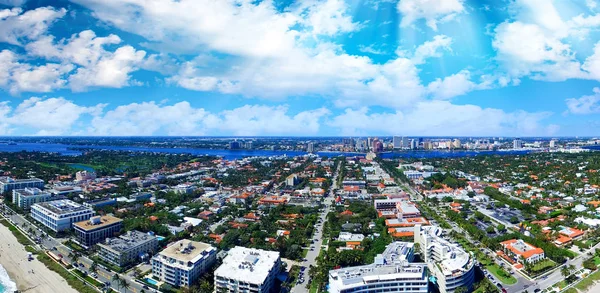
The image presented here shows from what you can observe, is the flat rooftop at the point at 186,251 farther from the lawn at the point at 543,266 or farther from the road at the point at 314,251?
the lawn at the point at 543,266

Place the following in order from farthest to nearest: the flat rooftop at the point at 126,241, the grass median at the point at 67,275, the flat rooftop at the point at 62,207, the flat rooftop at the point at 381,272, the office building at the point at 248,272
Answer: the flat rooftop at the point at 62,207 < the flat rooftop at the point at 126,241 < the grass median at the point at 67,275 < the office building at the point at 248,272 < the flat rooftop at the point at 381,272

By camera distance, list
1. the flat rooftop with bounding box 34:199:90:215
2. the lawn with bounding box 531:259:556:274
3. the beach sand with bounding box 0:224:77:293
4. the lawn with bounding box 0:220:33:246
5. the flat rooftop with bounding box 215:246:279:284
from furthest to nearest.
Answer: the flat rooftop with bounding box 34:199:90:215
the lawn with bounding box 0:220:33:246
the lawn with bounding box 531:259:556:274
the beach sand with bounding box 0:224:77:293
the flat rooftop with bounding box 215:246:279:284

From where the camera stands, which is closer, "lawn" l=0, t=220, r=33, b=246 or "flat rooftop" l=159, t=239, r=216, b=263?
"flat rooftop" l=159, t=239, r=216, b=263

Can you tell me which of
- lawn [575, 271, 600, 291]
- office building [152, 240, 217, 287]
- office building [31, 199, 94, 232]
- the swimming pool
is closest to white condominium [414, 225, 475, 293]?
lawn [575, 271, 600, 291]

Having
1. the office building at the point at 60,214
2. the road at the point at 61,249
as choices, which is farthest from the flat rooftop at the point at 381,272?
the office building at the point at 60,214

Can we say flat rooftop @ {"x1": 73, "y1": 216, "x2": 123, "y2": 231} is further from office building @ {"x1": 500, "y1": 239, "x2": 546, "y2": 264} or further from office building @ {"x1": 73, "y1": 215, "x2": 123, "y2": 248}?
office building @ {"x1": 500, "y1": 239, "x2": 546, "y2": 264}

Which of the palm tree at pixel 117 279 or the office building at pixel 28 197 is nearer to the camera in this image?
the palm tree at pixel 117 279
